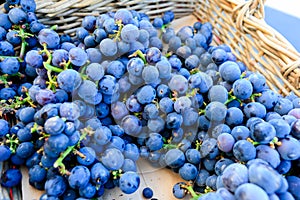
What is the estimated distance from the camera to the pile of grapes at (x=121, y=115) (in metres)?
0.74

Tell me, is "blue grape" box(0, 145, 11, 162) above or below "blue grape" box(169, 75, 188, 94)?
below

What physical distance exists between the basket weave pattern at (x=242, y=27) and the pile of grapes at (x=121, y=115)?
0.08 meters

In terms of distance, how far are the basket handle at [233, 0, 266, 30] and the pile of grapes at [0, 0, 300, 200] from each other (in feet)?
0.57

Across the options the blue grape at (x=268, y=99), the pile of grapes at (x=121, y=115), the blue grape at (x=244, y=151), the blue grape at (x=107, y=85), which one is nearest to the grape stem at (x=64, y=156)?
the pile of grapes at (x=121, y=115)

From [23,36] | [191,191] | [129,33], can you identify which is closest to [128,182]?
[191,191]

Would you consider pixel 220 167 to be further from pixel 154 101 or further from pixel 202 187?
pixel 154 101

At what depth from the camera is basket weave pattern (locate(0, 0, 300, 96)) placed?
3.27 feet

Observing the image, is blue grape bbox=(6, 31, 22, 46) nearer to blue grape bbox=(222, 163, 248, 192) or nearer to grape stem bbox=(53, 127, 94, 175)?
grape stem bbox=(53, 127, 94, 175)

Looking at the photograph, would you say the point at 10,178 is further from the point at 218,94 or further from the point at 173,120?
the point at 218,94

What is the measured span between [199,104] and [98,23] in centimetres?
34

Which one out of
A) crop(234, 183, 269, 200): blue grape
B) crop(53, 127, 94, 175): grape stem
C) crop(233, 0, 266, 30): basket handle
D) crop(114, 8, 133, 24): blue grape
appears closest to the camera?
crop(234, 183, 269, 200): blue grape

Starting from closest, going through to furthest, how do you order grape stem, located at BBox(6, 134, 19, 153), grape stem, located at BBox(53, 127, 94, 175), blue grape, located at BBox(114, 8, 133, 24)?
grape stem, located at BBox(53, 127, 94, 175) < grape stem, located at BBox(6, 134, 19, 153) < blue grape, located at BBox(114, 8, 133, 24)

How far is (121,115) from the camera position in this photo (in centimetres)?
85

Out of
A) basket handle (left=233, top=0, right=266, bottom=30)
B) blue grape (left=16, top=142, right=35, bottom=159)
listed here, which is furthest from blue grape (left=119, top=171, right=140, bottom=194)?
basket handle (left=233, top=0, right=266, bottom=30)
